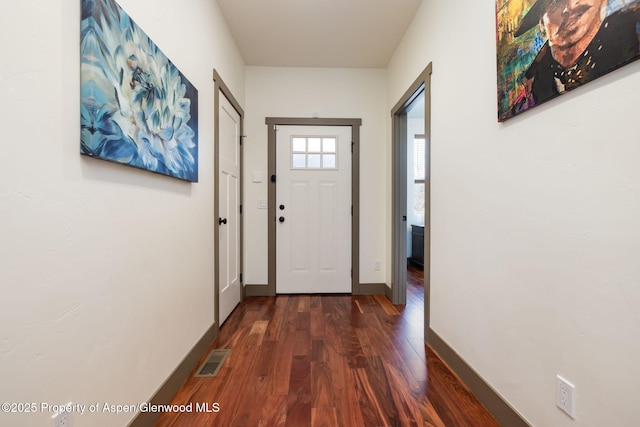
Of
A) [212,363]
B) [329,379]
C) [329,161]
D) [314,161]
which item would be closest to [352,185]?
[329,161]

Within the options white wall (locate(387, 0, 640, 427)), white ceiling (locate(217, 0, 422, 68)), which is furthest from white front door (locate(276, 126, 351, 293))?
white wall (locate(387, 0, 640, 427))

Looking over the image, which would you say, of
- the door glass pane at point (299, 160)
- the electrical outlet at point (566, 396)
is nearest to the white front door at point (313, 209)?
the door glass pane at point (299, 160)

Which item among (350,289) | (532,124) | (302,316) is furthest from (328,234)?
(532,124)

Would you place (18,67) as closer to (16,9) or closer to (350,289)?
(16,9)

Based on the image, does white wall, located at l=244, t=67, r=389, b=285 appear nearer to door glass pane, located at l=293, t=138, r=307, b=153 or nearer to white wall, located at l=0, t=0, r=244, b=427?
door glass pane, located at l=293, t=138, r=307, b=153

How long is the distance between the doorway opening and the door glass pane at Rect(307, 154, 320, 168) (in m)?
0.87

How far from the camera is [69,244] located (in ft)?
2.97

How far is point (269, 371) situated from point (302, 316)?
938mm

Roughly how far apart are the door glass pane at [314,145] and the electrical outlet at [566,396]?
2852 mm

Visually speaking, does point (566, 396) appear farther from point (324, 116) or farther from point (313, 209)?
point (324, 116)

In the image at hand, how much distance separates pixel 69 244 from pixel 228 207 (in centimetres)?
183

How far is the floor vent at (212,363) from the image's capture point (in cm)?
177

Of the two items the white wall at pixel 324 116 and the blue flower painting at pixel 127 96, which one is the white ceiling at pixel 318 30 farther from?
the blue flower painting at pixel 127 96

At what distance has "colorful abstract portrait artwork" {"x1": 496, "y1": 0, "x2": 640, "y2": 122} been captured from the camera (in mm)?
836
